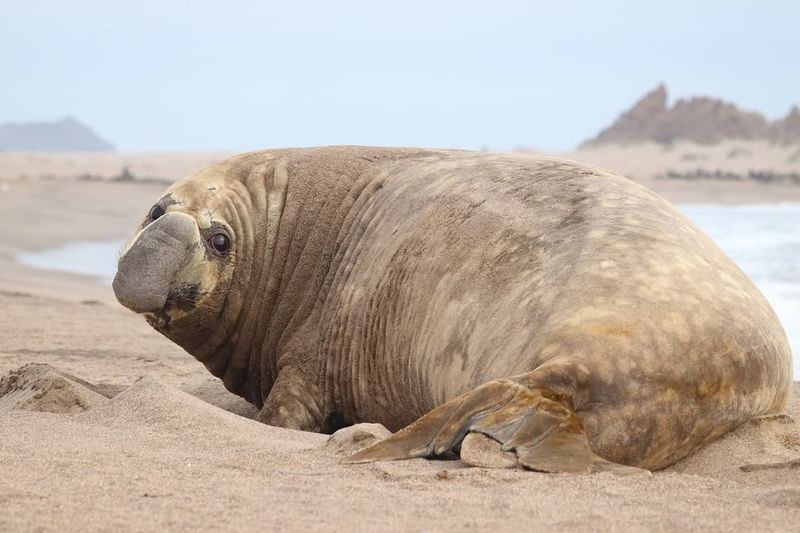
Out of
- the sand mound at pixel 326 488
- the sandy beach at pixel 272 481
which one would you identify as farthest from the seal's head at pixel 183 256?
the sand mound at pixel 326 488

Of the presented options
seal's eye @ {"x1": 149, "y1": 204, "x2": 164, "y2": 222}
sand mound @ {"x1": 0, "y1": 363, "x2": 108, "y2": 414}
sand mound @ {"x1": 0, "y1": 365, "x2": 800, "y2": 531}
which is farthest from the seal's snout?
sand mound @ {"x1": 0, "y1": 365, "x2": 800, "y2": 531}

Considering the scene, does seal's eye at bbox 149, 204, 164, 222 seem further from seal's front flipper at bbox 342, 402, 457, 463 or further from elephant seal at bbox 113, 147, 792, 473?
seal's front flipper at bbox 342, 402, 457, 463

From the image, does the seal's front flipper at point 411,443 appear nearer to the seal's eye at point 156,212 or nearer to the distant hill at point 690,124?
the seal's eye at point 156,212

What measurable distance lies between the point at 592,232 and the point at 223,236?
2069 mm

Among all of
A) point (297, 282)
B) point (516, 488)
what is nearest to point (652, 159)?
point (297, 282)

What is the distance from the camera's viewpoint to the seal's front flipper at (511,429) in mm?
3338

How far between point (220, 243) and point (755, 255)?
9168 millimetres

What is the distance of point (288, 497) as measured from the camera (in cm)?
316

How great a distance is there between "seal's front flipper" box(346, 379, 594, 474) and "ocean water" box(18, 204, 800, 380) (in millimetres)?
3773

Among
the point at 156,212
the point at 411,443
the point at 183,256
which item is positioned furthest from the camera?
the point at 156,212

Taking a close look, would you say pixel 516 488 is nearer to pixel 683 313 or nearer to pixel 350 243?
pixel 683 313

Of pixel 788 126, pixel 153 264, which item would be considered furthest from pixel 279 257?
pixel 788 126

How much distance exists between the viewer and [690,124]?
4653cm

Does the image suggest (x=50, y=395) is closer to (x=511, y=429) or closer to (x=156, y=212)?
(x=156, y=212)
